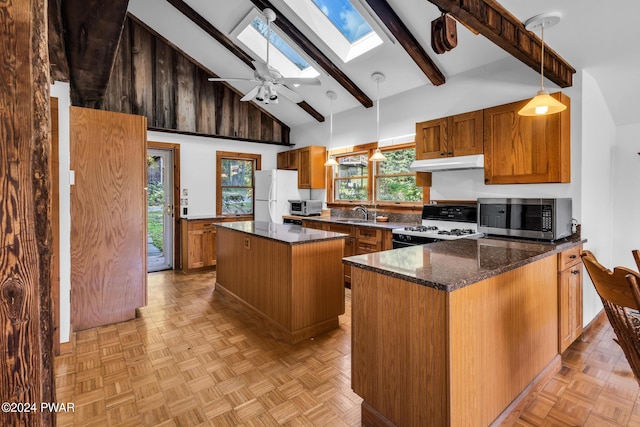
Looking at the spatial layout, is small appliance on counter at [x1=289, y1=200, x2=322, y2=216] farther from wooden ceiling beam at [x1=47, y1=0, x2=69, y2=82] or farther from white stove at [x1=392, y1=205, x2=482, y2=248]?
wooden ceiling beam at [x1=47, y1=0, x2=69, y2=82]

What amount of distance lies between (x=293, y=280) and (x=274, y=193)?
3.05m

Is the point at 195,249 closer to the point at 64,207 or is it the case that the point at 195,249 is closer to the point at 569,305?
the point at 64,207

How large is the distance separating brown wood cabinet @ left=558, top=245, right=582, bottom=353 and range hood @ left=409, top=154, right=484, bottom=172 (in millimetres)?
1066

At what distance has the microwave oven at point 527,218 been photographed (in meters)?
2.38

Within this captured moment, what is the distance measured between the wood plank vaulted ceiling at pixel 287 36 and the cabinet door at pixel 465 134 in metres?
0.65

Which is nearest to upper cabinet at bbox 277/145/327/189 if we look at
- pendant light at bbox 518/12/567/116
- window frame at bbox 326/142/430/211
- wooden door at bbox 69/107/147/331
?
window frame at bbox 326/142/430/211

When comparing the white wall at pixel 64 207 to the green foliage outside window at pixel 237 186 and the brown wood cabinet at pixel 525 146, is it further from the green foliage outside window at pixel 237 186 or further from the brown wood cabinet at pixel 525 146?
the brown wood cabinet at pixel 525 146

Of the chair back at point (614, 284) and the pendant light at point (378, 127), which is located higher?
the pendant light at point (378, 127)

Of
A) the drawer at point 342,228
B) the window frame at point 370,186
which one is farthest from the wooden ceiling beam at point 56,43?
the window frame at point 370,186

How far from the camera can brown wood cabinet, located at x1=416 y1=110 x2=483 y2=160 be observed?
122 inches

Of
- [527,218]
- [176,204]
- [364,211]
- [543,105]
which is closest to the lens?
[543,105]

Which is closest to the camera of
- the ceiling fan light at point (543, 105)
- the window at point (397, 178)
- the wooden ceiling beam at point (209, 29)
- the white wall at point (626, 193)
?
the ceiling fan light at point (543, 105)

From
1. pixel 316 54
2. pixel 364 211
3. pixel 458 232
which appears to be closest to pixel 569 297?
pixel 458 232

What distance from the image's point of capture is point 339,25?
3.85 m
